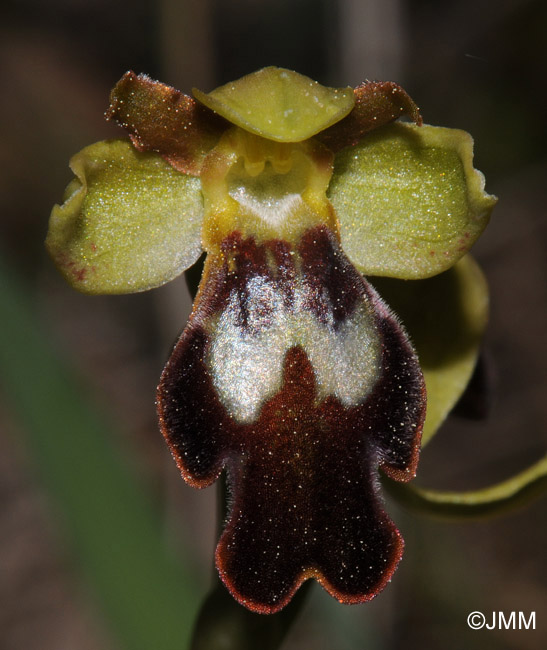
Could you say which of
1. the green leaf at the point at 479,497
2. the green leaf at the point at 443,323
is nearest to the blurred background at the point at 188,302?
the green leaf at the point at 479,497

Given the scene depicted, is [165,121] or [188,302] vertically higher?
[165,121]

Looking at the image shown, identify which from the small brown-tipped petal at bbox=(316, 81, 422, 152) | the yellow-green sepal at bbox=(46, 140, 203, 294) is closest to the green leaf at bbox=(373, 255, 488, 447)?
the small brown-tipped petal at bbox=(316, 81, 422, 152)

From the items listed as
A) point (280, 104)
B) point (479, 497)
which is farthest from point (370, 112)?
point (479, 497)

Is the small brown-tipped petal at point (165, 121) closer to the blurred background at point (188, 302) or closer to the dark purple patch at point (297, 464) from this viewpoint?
the dark purple patch at point (297, 464)

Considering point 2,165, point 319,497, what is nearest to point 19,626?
point 2,165

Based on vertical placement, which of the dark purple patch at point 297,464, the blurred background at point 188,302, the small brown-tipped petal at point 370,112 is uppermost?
the small brown-tipped petal at point 370,112

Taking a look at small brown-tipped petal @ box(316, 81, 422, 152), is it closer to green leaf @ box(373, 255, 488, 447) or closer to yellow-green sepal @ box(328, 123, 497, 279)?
yellow-green sepal @ box(328, 123, 497, 279)

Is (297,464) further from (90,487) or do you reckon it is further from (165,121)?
(90,487)

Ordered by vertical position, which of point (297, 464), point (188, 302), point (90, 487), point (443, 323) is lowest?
point (188, 302)
